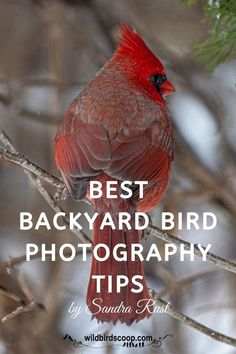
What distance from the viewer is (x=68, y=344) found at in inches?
145

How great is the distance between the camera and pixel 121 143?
3.04 m

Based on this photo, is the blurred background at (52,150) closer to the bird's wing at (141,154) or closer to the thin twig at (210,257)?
the bird's wing at (141,154)

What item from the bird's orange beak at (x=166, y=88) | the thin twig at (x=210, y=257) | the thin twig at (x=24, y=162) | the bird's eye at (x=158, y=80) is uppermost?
the bird's eye at (x=158, y=80)

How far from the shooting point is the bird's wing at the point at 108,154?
2900mm

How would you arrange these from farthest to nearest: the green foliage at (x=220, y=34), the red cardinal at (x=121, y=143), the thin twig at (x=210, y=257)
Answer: the red cardinal at (x=121, y=143)
the thin twig at (x=210, y=257)
the green foliage at (x=220, y=34)

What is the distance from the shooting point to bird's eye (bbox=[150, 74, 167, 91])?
11.3 ft

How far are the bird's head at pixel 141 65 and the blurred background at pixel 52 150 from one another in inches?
14.2

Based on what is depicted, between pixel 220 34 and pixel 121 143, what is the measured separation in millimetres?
637

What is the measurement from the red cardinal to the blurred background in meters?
0.47

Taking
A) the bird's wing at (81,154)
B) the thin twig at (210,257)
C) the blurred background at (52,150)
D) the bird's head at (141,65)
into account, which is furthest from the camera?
the blurred background at (52,150)

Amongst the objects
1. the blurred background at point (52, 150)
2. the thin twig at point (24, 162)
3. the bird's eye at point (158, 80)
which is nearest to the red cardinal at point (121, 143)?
the bird's eye at point (158, 80)

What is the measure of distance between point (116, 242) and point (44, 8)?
2120 mm

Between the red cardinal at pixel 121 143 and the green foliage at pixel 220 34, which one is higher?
the green foliage at pixel 220 34

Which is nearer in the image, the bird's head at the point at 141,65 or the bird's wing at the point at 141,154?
the bird's wing at the point at 141,154
